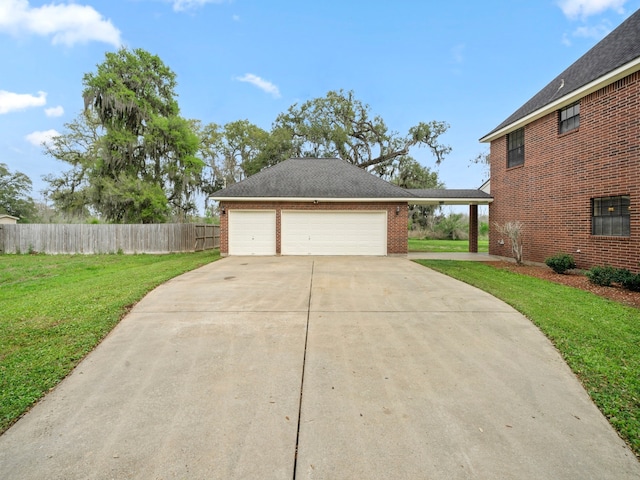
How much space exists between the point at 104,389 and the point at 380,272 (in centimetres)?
699

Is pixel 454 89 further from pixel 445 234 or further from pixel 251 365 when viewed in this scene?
pixel 251 365

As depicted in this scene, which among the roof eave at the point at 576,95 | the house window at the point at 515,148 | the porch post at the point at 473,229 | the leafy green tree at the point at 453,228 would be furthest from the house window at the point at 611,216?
the leafy green tree at the point at 453,228

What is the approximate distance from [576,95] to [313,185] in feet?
30.2

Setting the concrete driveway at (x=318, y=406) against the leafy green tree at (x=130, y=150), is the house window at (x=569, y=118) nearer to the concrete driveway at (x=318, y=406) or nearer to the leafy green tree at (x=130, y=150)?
the concrete driveway at (x=318, y=406)

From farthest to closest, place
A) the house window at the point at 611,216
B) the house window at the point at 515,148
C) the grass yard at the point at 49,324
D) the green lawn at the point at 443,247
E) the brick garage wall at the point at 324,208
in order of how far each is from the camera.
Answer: the green lawn at the point at 443,247 < the brick garage wall at the point at 324,208 < the house window at the point at 515,148 < the house window at the point at 611,216 < the grass yard at the point at 49,324

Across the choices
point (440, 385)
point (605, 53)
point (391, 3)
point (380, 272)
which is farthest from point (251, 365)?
point (391, 3)

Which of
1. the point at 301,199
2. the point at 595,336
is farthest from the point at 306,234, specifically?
the point at 595,336

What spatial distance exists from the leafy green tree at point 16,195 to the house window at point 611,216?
49.7 metres

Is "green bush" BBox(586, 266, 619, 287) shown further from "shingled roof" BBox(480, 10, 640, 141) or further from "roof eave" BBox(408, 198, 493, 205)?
"roof eave" BBox(408, 198, 493, 205)

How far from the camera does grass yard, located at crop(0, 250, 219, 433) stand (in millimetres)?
2838

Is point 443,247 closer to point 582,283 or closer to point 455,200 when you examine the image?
point 455,200

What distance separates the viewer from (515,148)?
12125 millimetres

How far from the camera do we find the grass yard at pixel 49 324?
2838mm

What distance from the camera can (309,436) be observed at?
2215 mm
